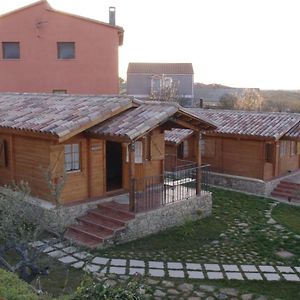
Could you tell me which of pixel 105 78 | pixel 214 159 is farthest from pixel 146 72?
pixel 214 159

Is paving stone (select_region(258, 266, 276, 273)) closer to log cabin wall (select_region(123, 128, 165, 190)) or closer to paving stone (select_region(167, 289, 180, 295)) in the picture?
paving stone (select_region(167, 289, 180, 295))

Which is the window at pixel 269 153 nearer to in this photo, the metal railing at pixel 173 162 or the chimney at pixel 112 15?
the metal railing at pixel 173 162

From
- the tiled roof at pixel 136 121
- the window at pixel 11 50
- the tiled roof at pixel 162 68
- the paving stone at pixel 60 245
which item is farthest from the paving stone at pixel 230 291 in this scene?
the tiled roof at pixel 162 68

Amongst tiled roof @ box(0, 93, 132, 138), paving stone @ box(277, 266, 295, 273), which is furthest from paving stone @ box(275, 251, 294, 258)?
tiled roof @ box(0, 93, 132, 138)

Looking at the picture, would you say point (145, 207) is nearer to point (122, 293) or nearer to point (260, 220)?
point (260, 220)

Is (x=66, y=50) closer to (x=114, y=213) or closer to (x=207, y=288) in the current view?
(x=114, y=213)

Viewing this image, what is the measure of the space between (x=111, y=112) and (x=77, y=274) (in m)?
5.71

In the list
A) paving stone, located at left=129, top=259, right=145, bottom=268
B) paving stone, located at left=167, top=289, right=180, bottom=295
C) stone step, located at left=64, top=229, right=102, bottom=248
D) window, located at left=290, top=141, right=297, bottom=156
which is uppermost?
window, located at left=290, top=141, right=297, bottom=156

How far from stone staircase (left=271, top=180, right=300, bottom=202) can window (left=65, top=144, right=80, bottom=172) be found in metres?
10.4

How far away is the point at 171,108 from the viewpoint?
14.5 meters

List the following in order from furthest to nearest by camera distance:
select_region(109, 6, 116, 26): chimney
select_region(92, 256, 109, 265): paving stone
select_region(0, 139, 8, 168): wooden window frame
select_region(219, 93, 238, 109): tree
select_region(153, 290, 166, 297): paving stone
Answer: select_region(219, 93, 238, 109): tree
select_region(109, 6, 116, 26): chimney
select_region(0, 139, 8, 168): wooden window frame
select_region(92, 256, 109, 265): paving stone
select_region(153, 290, 166, 297): paving stone

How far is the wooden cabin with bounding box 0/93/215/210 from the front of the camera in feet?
45.3

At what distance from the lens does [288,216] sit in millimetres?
17188

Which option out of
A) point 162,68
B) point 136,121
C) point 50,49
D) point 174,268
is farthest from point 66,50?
point 162,68
